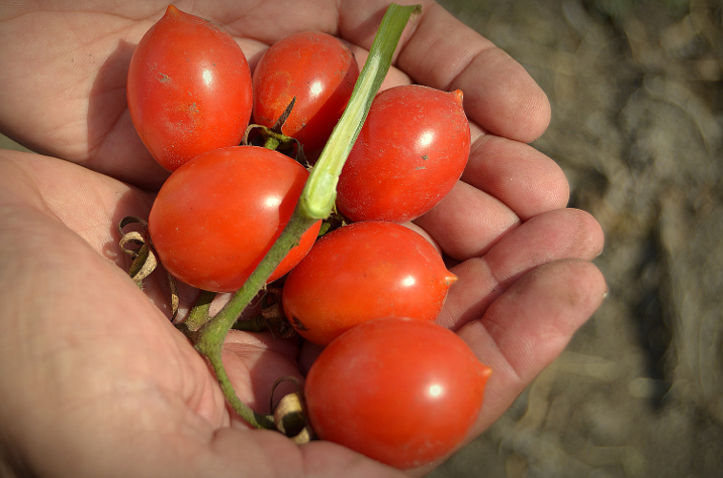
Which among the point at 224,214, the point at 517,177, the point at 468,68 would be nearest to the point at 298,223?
the point at 224,214

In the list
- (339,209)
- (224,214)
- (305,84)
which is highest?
(305,84)

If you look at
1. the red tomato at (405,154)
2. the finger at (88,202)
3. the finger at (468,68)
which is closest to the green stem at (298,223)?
the red tomato at (405,154)

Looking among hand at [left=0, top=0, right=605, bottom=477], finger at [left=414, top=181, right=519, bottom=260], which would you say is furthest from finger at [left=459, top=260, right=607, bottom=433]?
finger at [left=414, top=181, right=519, bottom=260]

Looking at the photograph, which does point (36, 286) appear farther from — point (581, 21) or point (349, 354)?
point (581, 21)

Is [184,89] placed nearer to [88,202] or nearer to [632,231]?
[88,202]

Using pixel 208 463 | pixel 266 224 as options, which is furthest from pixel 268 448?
pixel 266 224
